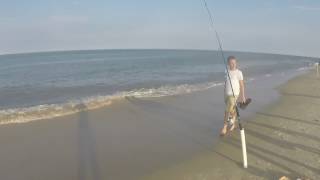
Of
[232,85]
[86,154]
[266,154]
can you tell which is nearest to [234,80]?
[232,85]

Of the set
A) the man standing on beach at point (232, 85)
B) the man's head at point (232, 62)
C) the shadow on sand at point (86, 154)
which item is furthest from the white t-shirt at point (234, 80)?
the shadow on sand at point (86, 154)

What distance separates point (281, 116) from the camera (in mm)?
11852

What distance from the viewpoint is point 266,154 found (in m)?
7.94

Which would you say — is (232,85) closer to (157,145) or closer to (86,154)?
(157,145)

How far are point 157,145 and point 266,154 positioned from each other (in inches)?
98.0

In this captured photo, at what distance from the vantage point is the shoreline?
22.8 ft

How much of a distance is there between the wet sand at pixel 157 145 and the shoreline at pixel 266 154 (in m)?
0.02

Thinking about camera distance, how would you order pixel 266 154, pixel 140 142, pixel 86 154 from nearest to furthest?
pixel 266 154, pixel 86 154, pixel 140 142

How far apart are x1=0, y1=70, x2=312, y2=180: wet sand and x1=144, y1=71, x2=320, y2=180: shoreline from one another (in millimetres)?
17

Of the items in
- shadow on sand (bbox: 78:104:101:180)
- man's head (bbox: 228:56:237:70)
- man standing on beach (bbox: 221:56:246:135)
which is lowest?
shadow on sand (bbox: 78:104:101:180)

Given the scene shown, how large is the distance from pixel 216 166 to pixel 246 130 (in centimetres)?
Answer: 302

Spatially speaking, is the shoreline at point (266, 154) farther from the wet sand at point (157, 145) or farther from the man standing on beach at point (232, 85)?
the man standing on beach at point (232, 85)

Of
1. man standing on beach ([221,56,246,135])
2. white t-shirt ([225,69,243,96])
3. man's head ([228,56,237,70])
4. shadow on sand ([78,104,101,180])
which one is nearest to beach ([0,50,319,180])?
shadow on sand ([78,104,101,180])

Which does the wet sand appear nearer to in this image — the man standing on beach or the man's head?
the man standing on beach
